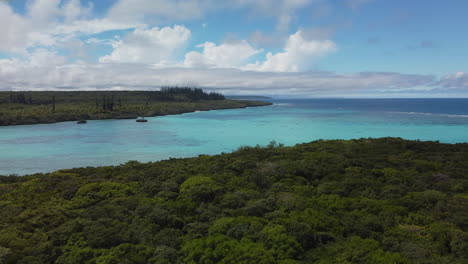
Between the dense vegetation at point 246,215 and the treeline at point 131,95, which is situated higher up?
the treeline at point 131,95

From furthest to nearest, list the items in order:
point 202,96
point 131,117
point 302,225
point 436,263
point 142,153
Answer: point 202,96 → point 131,117 → point 142,153 → point 302,225 → point 436,263

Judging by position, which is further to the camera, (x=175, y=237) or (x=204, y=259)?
(x=175, y=237)

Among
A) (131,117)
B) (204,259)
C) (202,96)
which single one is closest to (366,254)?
(204,259)

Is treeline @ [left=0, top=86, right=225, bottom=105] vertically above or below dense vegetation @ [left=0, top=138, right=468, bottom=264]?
above

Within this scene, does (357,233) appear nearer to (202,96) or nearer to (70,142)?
(70,142)

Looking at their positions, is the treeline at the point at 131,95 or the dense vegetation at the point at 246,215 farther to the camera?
the treeline at the point at 131,95

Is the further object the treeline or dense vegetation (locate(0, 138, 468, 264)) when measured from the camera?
the treeline

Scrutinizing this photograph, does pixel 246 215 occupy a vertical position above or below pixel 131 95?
below

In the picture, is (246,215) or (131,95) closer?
(246,215)
